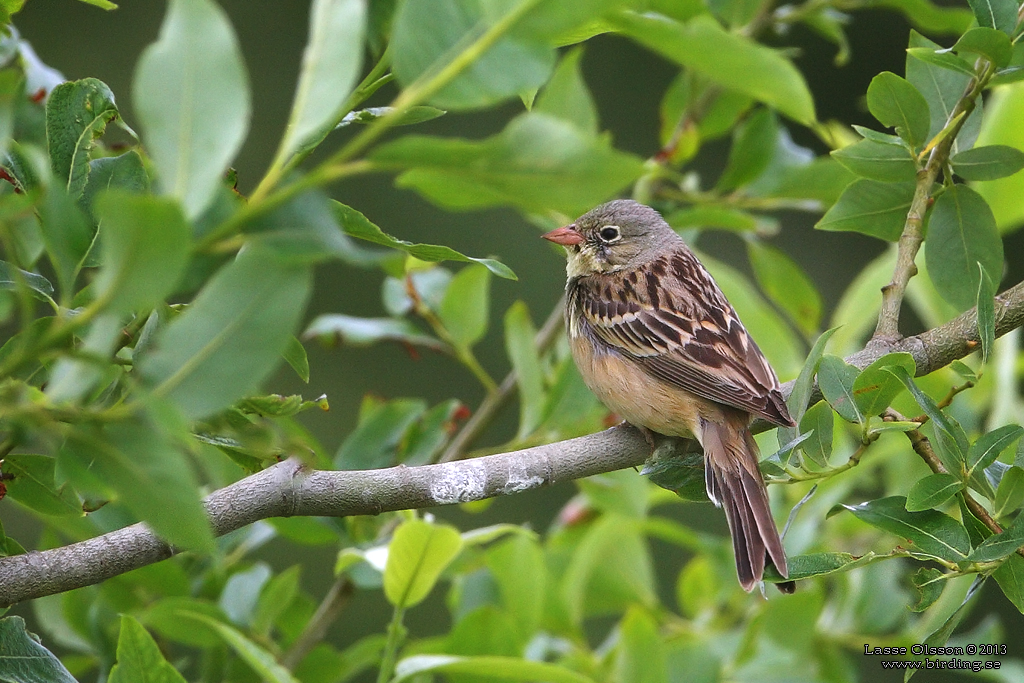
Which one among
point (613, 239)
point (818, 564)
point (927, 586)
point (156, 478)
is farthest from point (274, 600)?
point (613, 239)

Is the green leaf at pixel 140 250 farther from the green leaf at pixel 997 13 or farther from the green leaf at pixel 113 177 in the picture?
the green leaf at pixel 997 13

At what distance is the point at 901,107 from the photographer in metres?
1.93

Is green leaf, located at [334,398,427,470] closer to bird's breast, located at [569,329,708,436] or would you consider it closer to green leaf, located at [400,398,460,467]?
green leaf, located at [400,398,460,467]

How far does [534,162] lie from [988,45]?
1171mm

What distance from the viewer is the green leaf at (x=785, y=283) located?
3086 mm

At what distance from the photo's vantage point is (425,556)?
1.92 m

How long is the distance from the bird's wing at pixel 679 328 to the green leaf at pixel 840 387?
74 centimetres

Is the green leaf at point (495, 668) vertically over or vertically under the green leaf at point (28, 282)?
under

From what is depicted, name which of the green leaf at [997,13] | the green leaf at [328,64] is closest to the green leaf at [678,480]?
the green leaf at [997,13]

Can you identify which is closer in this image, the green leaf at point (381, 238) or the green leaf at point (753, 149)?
the green leaf at point (381, 238)

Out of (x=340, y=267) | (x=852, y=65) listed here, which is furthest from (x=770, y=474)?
(x=852, y=65)

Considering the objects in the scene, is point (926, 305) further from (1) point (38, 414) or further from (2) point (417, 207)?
(2) point (417, 207)

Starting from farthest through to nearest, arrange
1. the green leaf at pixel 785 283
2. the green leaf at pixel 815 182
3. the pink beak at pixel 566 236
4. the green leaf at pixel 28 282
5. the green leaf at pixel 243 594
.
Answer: the pink beak at pixel 566 236
the green leaf at pixel 785 283
the green leaf at pixel 815 182
the green leaf at pixel 243 594
the green leaf at pixel 28 282

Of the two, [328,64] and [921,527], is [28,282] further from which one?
[921,527]
